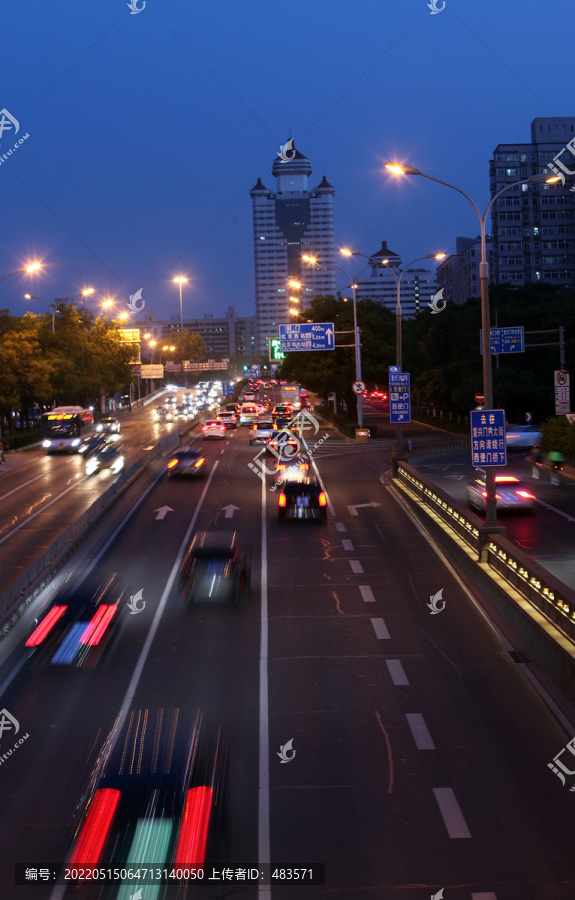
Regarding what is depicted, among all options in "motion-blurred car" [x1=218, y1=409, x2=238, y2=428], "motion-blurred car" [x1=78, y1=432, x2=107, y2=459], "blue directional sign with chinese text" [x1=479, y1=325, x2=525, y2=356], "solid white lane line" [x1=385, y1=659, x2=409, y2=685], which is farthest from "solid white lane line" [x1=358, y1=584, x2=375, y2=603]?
"motion-blurred car" [x1=218, y1=409, x2=238, y2=428]

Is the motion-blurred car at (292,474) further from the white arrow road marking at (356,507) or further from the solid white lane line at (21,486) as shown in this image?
the solid white lane line at (21,486)

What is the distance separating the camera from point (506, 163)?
125 metres

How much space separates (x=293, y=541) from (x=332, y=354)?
4554 centimetres

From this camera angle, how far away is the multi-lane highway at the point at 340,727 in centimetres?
930

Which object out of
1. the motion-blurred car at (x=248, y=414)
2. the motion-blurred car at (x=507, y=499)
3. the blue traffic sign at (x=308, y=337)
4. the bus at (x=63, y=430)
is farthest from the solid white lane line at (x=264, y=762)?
the motion-blurred car at (x=248, y=414)

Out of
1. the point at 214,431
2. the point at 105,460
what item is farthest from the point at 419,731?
the point at 214,431

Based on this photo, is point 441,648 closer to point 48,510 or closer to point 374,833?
point 374,833

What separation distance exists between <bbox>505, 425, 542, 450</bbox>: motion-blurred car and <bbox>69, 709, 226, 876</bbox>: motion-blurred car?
4265 cm

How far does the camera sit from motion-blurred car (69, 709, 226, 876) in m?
8.25

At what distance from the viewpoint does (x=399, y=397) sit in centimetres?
4153

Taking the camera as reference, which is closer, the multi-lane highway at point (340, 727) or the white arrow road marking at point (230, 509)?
the multi-lane highway at point (340, 727)

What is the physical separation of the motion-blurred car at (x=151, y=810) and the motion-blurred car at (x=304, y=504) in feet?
64.3

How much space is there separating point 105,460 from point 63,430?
30.8 ft

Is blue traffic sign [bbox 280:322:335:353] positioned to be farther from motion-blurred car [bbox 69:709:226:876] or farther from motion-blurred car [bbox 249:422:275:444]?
motion-blurred car [bbox 69:709:226:876]
